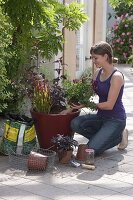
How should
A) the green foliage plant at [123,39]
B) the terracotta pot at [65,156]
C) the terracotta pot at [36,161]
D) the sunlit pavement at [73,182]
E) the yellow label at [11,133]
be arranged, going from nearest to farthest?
1. the sunlit pavement at [73,182]
2. the terracotta pot at [36,161]
3. the terracotta pot at [65,156]
4. the yellow label at [11,133]
5. the green foliage plant at [123,39]

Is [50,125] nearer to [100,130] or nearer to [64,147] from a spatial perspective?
[64,147]

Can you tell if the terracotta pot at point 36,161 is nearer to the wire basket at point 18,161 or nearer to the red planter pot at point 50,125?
the wire basket at point 18,161

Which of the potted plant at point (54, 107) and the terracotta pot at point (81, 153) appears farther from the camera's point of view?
the potted plant at point (54, 107)

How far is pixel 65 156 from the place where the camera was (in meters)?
5.45

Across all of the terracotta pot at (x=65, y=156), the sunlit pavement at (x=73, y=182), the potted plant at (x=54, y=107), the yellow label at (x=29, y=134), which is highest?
the potted plant at (x=54, y=107)

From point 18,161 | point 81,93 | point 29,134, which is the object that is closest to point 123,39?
point 81,93

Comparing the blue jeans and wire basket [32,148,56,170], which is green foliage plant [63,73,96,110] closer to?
the blue jeans

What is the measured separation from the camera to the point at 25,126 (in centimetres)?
563

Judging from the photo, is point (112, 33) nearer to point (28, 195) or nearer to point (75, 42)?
point (75, 42)

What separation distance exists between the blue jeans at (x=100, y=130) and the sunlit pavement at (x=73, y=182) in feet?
0.59

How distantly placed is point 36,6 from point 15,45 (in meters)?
2.43

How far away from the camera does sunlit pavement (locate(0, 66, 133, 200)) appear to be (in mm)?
4441

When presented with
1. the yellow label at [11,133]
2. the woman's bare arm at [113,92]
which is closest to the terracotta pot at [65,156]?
the yellow label at [11,133]

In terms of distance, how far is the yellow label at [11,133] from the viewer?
561 centimetres
